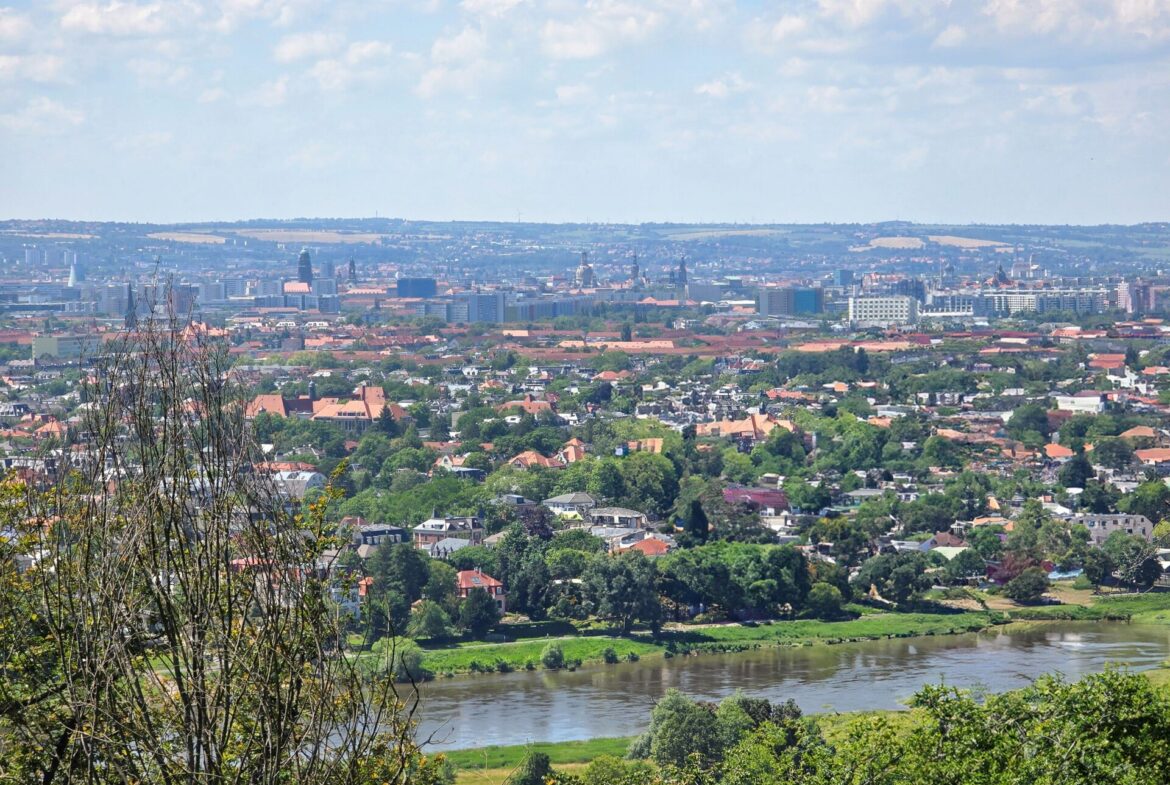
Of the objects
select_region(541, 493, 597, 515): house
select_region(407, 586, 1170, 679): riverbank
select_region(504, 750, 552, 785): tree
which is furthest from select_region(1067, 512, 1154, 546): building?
select_region(504, 750, 552, 785): tree

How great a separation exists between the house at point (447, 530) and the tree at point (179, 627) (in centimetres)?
1999

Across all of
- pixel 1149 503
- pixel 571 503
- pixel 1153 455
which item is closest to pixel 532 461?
pixel 571 503

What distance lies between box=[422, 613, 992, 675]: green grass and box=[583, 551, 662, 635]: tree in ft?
0.87

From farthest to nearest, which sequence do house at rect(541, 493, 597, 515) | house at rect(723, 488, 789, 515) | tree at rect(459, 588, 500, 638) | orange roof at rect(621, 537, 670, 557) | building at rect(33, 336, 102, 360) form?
building at rect(33, 336, 102, 360)
house at rect(723, 488, 789, 515)
house at rect(541, 493, 597, 515)
orange roof at rect(621, 537, 670, 557)
tree at rect(459, 588, 500, 638)

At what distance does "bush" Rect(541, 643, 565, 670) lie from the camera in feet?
62.0

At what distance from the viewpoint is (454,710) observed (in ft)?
54.1

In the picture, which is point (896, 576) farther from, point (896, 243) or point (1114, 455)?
point (896, 243)

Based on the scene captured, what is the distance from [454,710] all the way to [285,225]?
5806 inches

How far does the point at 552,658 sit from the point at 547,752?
452 cm

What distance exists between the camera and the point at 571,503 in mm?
28328

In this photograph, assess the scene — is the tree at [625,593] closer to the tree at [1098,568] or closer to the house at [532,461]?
the tree at [1098,568]

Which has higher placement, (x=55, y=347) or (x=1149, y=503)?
(x=1149, y=503)

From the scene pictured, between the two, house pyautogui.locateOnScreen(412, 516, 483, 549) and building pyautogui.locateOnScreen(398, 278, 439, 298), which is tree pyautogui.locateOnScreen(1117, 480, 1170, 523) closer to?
house pyautogui.locateOnScreen(412, 516, 483, 549)

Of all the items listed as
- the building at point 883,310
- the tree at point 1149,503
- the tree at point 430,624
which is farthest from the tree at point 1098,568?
the building at point 883,310
